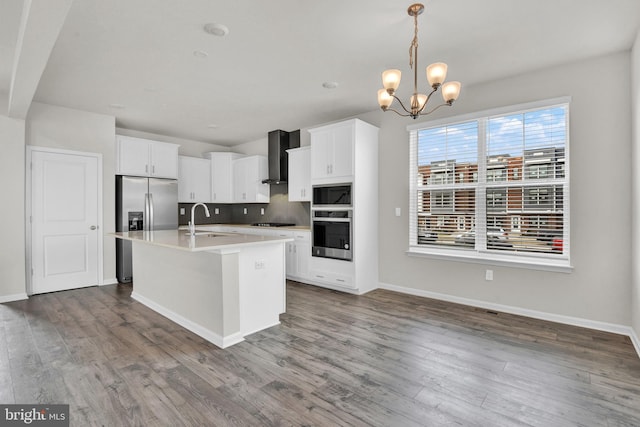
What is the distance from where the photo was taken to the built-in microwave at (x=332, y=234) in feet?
14.4

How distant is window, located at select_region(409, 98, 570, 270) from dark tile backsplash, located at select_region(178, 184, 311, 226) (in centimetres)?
233

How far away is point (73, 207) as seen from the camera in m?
4.62

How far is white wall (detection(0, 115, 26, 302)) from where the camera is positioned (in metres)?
4.03

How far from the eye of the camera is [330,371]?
2299mm

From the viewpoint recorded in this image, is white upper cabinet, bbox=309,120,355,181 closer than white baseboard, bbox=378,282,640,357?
No

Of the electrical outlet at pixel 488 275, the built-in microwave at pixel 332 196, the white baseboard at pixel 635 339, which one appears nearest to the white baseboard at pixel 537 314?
the white baseboard at pixel 635 339

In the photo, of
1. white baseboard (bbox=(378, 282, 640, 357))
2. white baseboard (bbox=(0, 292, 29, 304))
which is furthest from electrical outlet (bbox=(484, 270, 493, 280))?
white baseboard (bbox=(0, 292, 29, 304))

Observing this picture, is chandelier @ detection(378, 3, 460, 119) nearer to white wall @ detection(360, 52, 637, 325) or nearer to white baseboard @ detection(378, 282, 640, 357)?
white wall @ detection(360, 52, 637, 325)

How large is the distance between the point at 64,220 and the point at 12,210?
56 cm

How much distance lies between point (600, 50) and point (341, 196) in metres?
3.04

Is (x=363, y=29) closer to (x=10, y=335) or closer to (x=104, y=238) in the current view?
(x=10, y=335)

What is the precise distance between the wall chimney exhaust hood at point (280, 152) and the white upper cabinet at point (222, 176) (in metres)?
1.18

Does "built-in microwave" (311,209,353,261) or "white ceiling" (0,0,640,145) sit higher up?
"white ceiling" (0,0,640,145)

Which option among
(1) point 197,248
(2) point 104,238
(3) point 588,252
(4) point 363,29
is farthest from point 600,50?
(2) point 104,238
